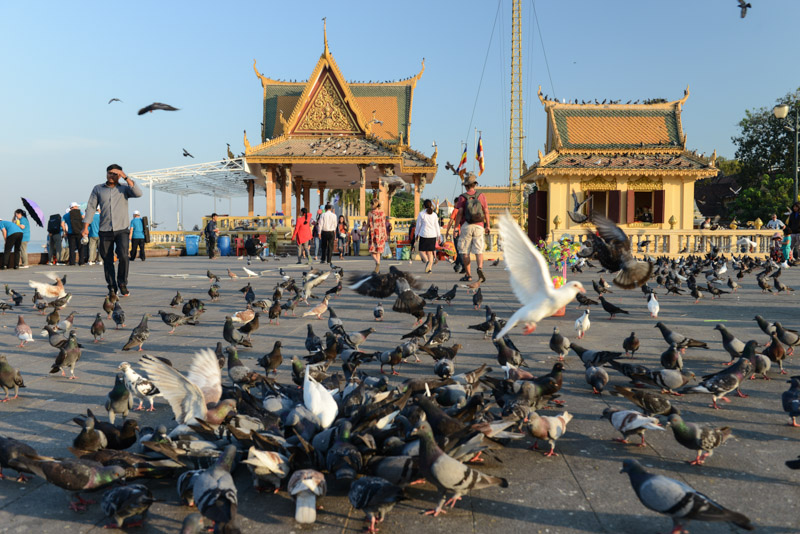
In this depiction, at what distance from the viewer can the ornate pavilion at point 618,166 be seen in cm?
3028

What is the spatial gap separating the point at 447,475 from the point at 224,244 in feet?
96.6

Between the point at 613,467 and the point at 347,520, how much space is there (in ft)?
5.37

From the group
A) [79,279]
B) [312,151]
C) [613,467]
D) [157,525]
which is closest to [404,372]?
[613,467]

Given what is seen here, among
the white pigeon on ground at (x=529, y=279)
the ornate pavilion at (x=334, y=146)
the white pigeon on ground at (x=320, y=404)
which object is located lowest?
Result: the white pigeon on ground at (x=320, y=404)

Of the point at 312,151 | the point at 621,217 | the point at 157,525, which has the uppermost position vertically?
the point at 312,151

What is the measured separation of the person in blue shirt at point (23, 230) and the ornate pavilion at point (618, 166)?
23.2 m

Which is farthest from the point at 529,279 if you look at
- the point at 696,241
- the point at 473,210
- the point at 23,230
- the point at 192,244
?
the point at 192,244

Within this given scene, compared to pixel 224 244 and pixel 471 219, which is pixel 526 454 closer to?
pixel 471 219

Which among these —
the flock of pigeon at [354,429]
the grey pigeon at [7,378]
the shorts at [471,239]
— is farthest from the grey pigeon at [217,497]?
the shorts at [471,239]

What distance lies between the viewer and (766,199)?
4228cm

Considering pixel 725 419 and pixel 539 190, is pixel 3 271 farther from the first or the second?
pixel 539 190

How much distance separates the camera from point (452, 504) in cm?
286

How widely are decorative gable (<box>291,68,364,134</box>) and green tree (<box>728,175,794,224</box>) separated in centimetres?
3146

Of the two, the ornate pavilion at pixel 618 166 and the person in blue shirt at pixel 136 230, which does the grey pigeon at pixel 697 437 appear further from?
the ornate pavilion at pixel 618 166
